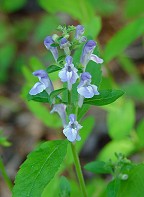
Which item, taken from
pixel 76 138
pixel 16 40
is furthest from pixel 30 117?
pixel 76 138

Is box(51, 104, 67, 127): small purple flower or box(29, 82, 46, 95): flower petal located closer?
box(29, 82, 46, 95): flower petal

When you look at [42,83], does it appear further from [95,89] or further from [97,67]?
[97,67]

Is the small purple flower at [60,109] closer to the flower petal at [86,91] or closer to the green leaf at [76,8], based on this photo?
the flower petal at [86,91]

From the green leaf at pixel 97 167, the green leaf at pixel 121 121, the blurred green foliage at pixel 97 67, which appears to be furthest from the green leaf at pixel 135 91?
the green leaf at pixel 97 167

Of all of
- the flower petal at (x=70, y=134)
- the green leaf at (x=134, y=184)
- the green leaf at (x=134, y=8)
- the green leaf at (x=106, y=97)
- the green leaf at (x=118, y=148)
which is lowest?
the green leaf at (x=134, y=184)

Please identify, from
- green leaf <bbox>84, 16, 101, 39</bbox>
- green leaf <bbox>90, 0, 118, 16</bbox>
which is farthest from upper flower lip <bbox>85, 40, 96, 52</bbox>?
green leaf <bbox>90, 0, 118, 16</bbox>

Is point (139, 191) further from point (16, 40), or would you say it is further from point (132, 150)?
point (16, 40)

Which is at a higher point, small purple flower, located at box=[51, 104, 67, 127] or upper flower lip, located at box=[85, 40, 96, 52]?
upper flower lip, located at box=[85, 40, 96, 52]

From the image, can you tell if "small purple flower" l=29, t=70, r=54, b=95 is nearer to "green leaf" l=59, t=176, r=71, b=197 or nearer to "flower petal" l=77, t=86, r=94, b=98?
"flower petal" l=77, t=86, r=94, b=98
